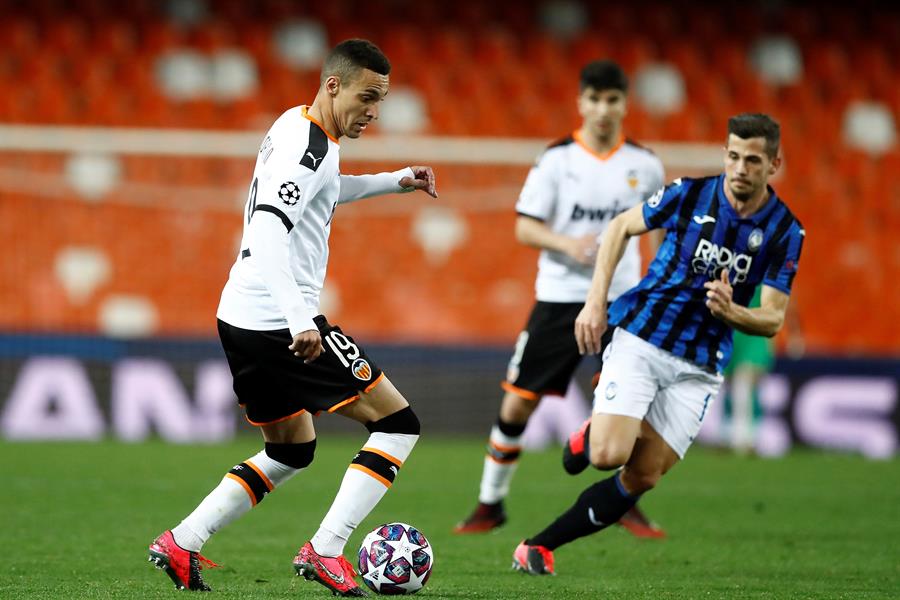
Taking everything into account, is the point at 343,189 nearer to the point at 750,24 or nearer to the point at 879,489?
the point at 879,489

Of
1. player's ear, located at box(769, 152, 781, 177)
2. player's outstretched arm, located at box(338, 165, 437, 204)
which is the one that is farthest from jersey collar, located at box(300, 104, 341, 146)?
player's ear, located at box(769, 152, 781, 177)

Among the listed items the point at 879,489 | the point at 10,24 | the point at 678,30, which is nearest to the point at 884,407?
Result: the point at 879,489

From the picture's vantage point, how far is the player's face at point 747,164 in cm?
532

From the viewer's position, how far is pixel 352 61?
484 cm

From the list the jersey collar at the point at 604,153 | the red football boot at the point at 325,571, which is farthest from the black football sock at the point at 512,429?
the red football boot at the point at 325,571

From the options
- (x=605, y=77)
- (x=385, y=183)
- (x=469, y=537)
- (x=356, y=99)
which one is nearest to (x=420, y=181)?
(x=385, y=183)

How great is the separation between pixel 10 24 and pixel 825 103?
352 inches

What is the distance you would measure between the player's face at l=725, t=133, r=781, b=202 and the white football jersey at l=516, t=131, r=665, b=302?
1.71 meters

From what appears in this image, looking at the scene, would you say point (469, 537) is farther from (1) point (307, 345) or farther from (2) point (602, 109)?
(1) point (307, 345)

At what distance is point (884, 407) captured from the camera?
12438 millimetres

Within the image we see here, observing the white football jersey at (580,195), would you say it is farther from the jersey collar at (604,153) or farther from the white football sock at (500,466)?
the white football sock at (500,466)

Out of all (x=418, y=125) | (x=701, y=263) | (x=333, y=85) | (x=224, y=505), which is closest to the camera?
(x=333, y=85)

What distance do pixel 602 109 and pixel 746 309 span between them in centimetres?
213

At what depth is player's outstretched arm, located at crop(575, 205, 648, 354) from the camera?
5.44m
